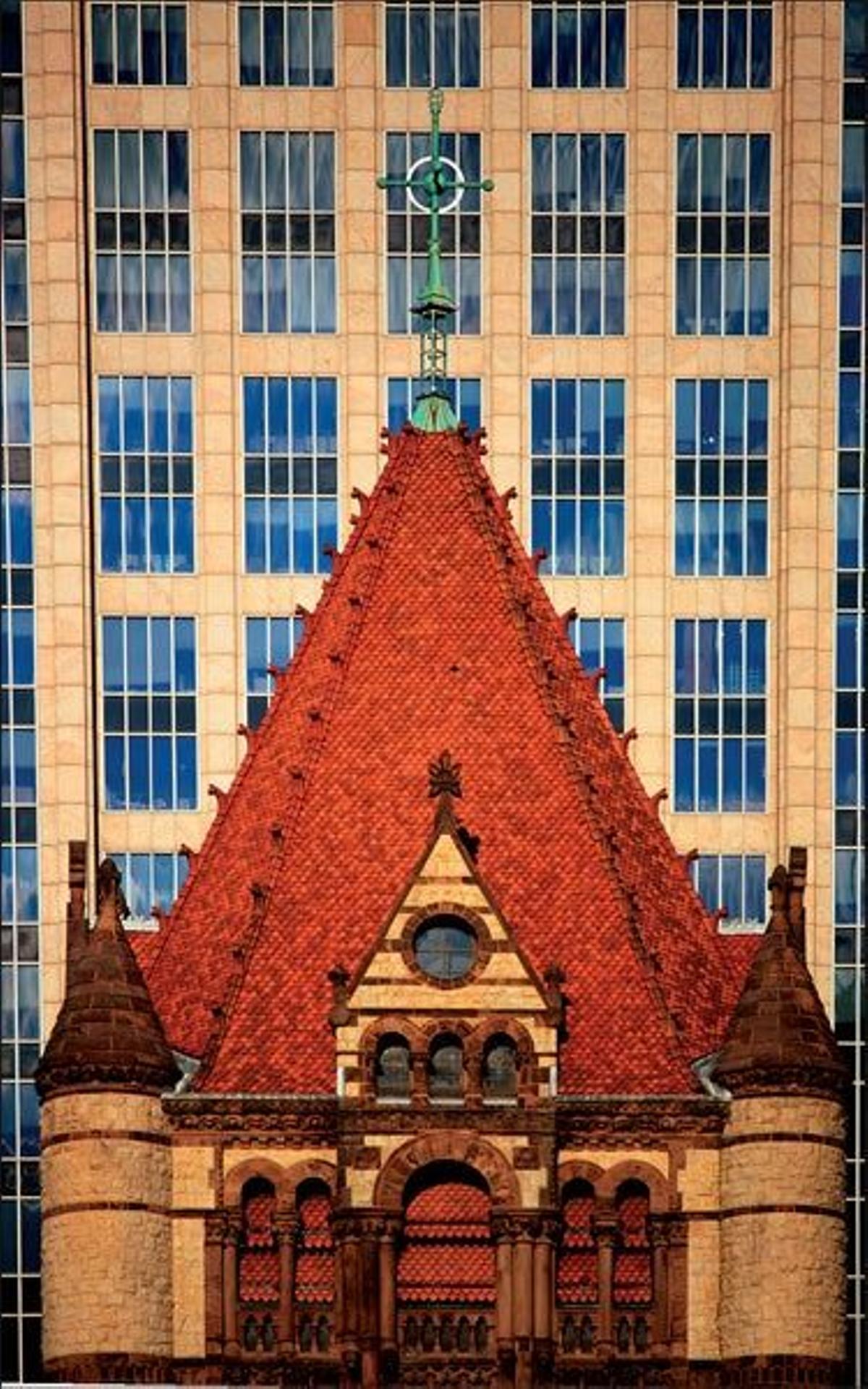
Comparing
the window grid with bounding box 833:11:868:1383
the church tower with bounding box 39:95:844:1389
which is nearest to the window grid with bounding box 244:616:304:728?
the window grid with bounding box 833:11:868:1383

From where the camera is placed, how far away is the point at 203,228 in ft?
501

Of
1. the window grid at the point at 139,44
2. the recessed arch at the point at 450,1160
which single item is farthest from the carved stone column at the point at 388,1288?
the window grid at the point at 139,44

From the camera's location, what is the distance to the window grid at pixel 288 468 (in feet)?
500

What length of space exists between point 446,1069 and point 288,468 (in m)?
53.7

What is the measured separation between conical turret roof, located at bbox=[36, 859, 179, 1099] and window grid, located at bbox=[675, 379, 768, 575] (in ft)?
172

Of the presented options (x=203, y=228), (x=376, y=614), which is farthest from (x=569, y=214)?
Result: (x=376, y=614)

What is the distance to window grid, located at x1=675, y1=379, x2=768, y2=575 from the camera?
502 feet

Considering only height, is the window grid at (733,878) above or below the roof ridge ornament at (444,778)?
below

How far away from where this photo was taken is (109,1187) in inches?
3949

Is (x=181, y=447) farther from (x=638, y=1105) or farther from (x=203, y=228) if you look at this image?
(x=638, y=1105)

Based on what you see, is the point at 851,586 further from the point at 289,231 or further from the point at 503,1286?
the point at 503,1286

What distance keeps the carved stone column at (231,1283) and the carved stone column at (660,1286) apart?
5.55 meters

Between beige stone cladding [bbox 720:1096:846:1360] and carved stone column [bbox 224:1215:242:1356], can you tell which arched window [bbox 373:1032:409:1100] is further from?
beige stone cladding [bbox 720:1096:846:1360]

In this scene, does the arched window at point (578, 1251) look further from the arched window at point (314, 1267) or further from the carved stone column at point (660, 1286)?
the arched window at point (314, 1267)
